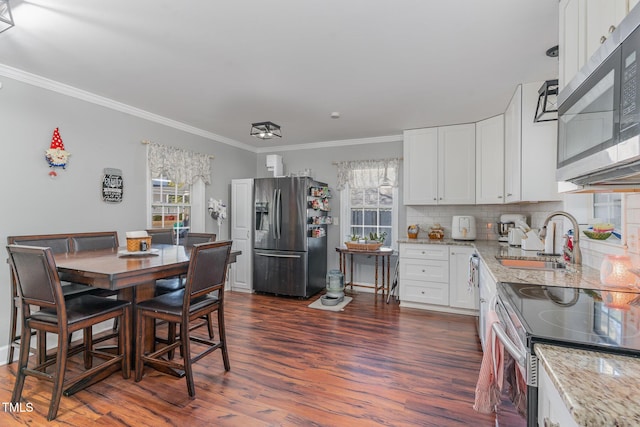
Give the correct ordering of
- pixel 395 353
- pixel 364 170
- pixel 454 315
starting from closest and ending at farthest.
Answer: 1. pixel 395 353
2. pixel 454 315
3. pixel 364 170

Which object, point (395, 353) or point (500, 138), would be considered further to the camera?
point (500, 138)

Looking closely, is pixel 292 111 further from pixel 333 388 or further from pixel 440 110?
pixel 333 388

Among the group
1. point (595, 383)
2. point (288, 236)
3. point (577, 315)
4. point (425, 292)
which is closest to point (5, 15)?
point (595, 383)

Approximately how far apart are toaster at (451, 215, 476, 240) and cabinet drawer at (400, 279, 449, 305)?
0.67 m

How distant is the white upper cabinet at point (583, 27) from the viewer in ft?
3.64

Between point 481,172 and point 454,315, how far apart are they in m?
1.78

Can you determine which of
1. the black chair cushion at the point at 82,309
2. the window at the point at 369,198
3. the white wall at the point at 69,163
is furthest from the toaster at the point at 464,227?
the white wall at the point at 69,163

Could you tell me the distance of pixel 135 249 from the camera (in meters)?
2.52

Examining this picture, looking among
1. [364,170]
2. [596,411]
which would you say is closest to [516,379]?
[596,411]

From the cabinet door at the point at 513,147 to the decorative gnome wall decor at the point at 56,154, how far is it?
4160mm

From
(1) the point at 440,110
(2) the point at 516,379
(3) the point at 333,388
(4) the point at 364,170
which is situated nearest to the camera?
(2) the point at 516,379

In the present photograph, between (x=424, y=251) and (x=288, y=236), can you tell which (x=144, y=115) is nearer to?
(x=288, y=236)

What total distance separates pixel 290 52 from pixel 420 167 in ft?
8.55

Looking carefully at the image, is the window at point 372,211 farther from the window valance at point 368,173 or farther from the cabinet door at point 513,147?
the cabinet door at point 513,147
